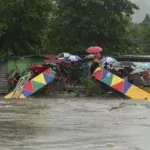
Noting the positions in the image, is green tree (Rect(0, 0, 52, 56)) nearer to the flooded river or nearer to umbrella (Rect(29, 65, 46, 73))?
umbrella (Rect(29, 65, 46, 73))

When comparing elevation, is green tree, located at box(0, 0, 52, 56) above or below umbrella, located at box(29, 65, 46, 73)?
above

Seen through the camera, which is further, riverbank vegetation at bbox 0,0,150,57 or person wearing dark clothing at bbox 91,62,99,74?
riverbank vegetation at bbox 0,0,150,57

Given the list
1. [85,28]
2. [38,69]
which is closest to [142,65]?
[38,69]

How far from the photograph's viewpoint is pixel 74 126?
10.5 metres

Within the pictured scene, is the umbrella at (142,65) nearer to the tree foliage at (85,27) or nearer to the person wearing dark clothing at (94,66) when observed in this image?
the person wearing dark clothing at (94,66)

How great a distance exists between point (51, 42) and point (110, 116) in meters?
25.0

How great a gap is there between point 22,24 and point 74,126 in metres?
19.3

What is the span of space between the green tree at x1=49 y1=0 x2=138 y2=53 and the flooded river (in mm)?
19219

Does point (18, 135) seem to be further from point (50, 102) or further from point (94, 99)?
point (94, 99)

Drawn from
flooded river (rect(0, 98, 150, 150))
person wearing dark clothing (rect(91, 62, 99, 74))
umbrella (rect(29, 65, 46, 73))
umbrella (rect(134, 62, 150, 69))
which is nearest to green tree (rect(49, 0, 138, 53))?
umbrella (rect(134, 62, 150, 69))

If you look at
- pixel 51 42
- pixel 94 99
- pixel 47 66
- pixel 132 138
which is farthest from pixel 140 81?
pixel 51 42

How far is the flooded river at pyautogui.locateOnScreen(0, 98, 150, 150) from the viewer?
8227mm

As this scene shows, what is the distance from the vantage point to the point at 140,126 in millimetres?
10586

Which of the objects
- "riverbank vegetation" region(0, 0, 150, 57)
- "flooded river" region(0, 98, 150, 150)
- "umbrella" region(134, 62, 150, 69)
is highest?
"riverbank vegetation" region(0, 0, 150, 57)
